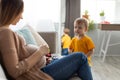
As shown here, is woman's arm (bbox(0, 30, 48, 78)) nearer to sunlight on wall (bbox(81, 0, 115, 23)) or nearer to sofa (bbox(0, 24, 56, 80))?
sofa (bbox(0, 24, 56, 80))

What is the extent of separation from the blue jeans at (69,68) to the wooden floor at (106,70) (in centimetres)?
161

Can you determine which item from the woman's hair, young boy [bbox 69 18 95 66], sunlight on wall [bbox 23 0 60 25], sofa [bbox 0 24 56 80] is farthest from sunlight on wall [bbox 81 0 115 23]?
the woman's hair

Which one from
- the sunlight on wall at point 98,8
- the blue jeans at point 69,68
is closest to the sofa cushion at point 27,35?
the blue jeans at point 69,68

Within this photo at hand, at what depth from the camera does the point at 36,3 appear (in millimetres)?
3889

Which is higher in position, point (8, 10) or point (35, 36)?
point (8, 10)

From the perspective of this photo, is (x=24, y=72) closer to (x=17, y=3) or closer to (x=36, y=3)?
(x=17, y=3)

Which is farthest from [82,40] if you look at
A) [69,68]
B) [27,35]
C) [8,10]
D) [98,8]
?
[98,8]

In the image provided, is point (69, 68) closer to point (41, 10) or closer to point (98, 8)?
point (41, 10)

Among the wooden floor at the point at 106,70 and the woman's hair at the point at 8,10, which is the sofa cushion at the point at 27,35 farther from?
the wooden floor at the point at 106,70

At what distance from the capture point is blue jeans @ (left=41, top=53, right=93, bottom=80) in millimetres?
1722

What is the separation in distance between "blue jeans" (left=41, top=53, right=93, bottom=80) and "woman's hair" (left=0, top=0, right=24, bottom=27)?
0.47m

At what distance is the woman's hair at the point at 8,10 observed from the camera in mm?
1411

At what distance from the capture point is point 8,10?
1408 millimetres

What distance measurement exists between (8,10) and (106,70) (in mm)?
2763
